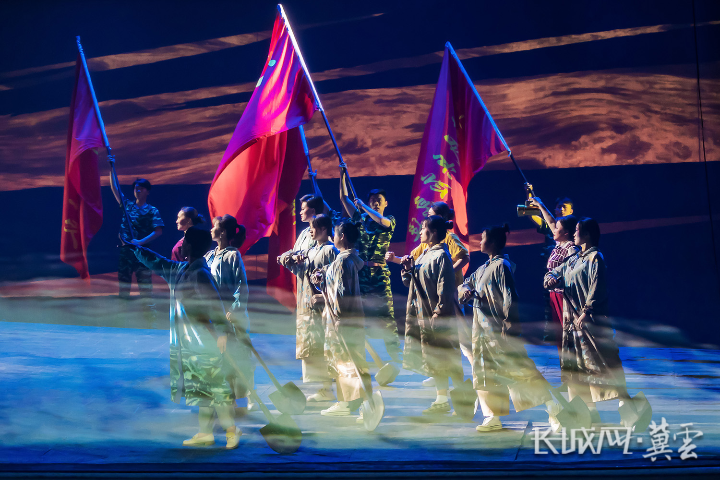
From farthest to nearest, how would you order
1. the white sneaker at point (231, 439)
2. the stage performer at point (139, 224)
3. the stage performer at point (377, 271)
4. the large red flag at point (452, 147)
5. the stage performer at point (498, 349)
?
the stage performer at point (139, 224), the stage performer at point (377, 271), the large red flag at point (452, 147), the stage performer at point (498, 349), the white sneaker at point (231, 439)

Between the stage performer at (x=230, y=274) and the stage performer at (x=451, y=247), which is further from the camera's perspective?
the stage performer at (x=451, y=247)

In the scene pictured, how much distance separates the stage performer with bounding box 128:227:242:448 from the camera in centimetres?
327

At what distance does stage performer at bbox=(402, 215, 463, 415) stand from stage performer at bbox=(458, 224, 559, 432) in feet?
0.56

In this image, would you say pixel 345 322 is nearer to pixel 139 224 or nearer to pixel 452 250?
pixel 452 250

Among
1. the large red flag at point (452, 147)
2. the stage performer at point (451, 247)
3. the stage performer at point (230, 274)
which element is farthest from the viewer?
the large red flag at point (452, 147)

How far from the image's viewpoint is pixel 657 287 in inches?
217

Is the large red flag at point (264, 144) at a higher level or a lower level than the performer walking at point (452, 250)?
higher

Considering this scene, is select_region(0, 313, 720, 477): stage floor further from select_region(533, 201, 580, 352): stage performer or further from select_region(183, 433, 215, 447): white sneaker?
select_region(533, 201, 580, 352): stage performer

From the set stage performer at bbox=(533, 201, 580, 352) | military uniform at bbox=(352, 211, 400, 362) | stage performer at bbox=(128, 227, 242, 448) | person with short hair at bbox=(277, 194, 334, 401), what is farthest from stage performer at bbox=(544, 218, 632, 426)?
stage performer at bbox=(128, 227, 242, 448)

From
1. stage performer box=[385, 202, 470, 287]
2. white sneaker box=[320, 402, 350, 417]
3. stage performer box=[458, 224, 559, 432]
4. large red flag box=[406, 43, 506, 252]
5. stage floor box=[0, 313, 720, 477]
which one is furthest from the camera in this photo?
large red flag box=[406, 43, 506, 252]

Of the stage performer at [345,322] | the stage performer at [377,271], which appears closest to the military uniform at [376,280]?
the stage performer at [377,271]

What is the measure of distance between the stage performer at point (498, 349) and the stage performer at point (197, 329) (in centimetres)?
128

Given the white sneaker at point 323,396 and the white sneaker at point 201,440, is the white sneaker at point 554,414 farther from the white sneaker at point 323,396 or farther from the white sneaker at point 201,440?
the white sneaker at point 201,440

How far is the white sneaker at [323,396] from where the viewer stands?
13.7 ft
